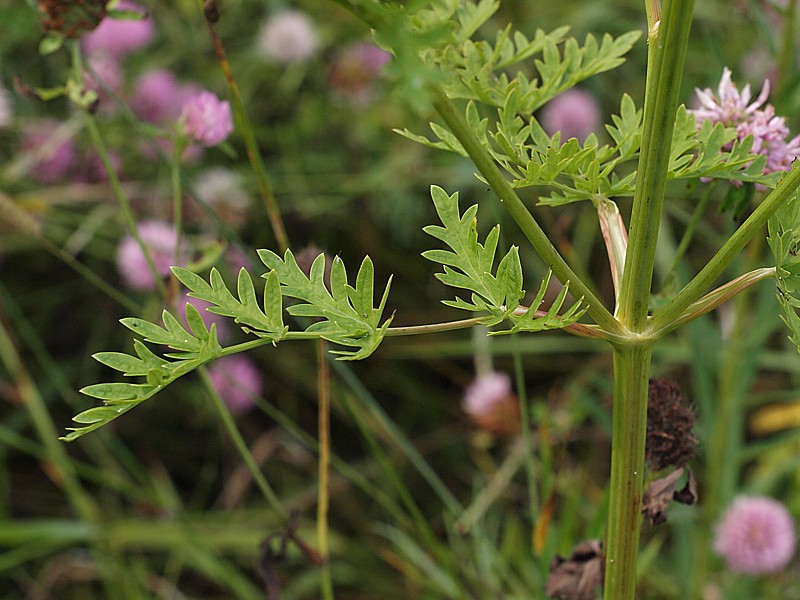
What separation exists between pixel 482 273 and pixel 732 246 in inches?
3.7

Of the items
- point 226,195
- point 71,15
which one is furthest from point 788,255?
point 226,195

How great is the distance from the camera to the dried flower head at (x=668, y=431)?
0.47m

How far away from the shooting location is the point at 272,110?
1509mm

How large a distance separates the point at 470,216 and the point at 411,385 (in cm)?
98

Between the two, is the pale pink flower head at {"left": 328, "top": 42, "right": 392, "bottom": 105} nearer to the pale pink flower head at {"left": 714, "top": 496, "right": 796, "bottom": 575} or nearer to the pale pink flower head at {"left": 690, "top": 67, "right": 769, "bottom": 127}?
the pale pink flower head at {"left": 714, "top": 496, "right": 796, "bottom": 575}

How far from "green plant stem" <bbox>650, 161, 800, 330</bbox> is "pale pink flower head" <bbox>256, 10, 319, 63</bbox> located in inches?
43.3

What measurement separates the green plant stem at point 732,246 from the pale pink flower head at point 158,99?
1071mm

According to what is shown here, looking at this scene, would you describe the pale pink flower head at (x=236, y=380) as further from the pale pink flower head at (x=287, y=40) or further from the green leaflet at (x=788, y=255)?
the green leaflet at (x=788, y=255)

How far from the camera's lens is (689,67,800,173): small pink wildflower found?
1.45ft

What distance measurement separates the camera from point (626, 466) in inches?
15.3

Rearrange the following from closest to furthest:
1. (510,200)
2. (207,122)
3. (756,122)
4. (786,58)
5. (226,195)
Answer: (510,200), (756,122), (207,122), (786,58), (226,195)

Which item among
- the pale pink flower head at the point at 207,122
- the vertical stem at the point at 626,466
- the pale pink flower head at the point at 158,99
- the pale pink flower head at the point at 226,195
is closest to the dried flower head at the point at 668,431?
the vertical stem at the point at 626,466

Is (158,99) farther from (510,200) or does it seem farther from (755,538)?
(510,200)

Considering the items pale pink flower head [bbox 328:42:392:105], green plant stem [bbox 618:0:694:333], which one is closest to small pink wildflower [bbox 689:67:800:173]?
green plant stem [bbox 618:0:694:333]
